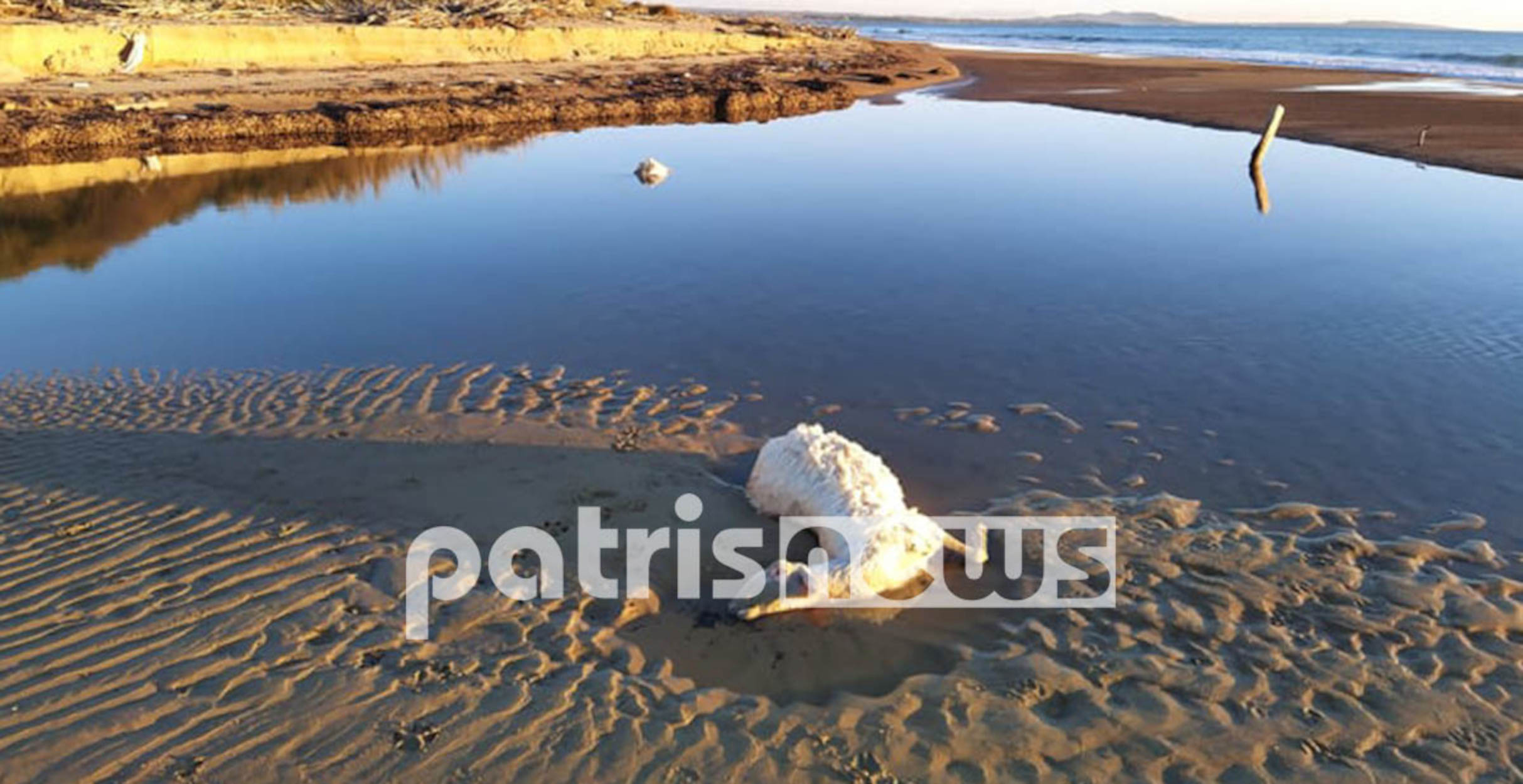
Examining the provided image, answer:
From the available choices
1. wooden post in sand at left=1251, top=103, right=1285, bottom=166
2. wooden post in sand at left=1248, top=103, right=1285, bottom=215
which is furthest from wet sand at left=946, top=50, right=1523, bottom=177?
wooden post in sand at left=1251, top=103, right=1285, bottom=166

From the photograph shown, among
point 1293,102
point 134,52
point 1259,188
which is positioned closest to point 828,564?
point 1259,188

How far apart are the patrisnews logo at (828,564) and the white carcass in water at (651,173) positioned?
43.8ft

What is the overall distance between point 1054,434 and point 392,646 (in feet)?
17.8

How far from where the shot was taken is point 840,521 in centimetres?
596

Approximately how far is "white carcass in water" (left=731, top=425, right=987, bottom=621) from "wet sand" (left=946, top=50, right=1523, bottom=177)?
18.9 m

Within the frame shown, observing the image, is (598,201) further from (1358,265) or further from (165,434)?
(1358,265)

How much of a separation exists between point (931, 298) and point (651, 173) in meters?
9.22

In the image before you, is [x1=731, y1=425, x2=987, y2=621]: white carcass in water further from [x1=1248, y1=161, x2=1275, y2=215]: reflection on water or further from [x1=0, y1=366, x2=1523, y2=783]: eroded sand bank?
[x1=1248, y1=161, x2=1275, y2=215]: reflection on water

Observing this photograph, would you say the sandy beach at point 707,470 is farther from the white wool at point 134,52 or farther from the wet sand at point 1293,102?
the white wool at point 134,52

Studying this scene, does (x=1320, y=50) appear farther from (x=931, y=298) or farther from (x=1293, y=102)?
(x=931, y=298)

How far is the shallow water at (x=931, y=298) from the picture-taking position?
24.9ft

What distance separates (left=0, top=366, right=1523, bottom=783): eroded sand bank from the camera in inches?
168

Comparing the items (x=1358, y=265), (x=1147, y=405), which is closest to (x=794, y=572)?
(x=1147, y=405)

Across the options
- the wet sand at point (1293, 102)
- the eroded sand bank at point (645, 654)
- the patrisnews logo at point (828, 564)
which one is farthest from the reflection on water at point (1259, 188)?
the patrisnews logo at point (828, 564)
